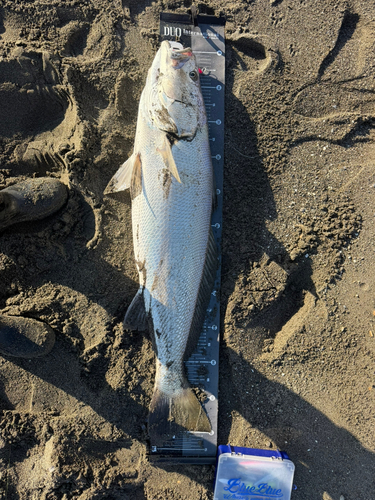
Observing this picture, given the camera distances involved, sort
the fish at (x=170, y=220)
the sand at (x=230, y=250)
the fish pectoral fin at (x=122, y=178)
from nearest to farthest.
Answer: the fish at (x=170, y=220)
the fish pectoral fin at (x=122, y=178)
the sand at (x=230, y=250)

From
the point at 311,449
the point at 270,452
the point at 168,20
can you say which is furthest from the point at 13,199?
the point at 311,449

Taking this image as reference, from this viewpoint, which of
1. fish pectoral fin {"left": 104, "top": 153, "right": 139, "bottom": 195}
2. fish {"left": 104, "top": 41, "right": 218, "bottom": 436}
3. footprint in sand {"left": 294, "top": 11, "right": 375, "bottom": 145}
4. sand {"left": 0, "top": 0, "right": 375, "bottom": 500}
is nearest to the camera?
fish {"left": 104, "top": 41, "right": 218, "bottom": 436}

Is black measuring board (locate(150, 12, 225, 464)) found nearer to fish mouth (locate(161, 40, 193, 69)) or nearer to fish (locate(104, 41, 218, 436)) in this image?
fish (locate(104, 41, 218, 436))

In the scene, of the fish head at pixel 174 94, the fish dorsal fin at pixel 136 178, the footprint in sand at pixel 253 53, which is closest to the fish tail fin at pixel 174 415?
the fish dorsal fin at pixel 136 178

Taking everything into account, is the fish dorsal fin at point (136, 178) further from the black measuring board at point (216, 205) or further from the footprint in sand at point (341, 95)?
the footprint in sand at point (341, 95)

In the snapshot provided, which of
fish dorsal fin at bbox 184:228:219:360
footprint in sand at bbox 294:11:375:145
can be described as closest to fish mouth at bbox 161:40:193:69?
footprint in sand at bbox 294:11:375:145

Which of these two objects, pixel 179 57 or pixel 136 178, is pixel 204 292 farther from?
pixel 179 57
